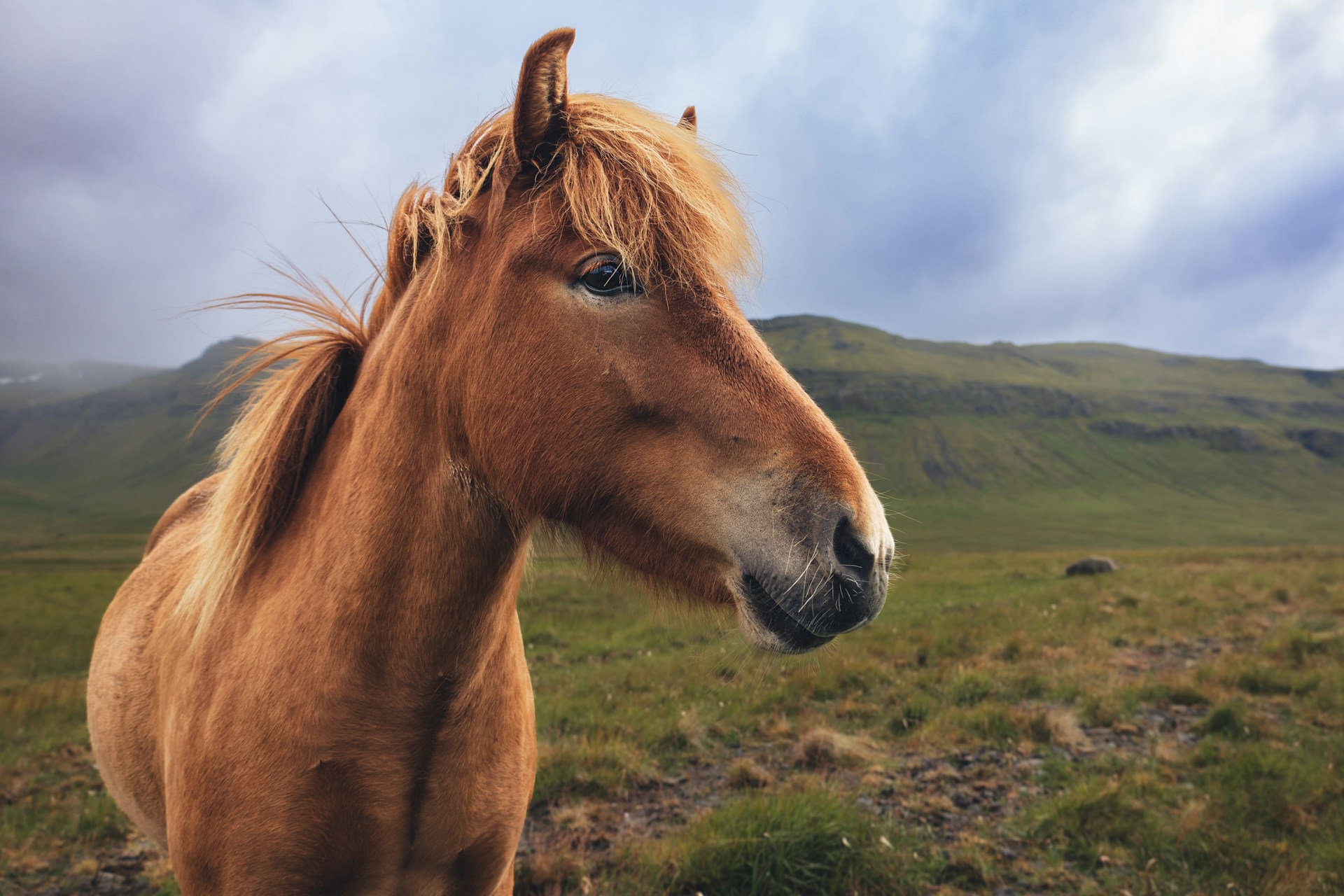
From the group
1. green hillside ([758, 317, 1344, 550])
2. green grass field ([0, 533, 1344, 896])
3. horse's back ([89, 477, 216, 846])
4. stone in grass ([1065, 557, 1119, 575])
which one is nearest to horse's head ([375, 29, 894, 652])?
green grass field ([0, 533, 1344, 896])

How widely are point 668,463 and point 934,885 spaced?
3837 millimetres

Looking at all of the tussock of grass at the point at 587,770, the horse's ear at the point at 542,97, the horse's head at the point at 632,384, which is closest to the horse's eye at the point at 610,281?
the horse's head at the point at 632,384

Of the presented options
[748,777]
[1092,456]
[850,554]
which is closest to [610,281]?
[850,554]

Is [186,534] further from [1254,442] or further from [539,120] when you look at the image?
[1254,442]

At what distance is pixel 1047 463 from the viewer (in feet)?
481

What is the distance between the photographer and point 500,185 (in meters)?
1.93

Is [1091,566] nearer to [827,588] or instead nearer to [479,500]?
[827,588]

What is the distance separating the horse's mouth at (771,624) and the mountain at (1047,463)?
84902 mm

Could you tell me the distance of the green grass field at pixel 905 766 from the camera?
13.0 feet

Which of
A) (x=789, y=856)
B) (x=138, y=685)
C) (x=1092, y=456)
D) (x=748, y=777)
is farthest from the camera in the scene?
Answer: (x=1092, y=456)

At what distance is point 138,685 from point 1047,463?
169527 mm

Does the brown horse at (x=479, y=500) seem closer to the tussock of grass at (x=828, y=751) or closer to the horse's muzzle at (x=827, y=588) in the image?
the horse's muzzle at (x=827, y=588)

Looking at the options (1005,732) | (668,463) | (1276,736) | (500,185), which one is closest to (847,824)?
(1005,732)

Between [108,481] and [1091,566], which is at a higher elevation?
[1091,566]
